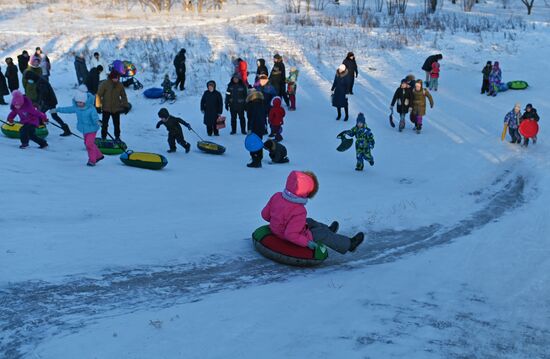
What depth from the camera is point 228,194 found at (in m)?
9.73

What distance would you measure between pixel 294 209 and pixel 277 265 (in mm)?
691

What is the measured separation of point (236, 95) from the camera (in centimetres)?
1439

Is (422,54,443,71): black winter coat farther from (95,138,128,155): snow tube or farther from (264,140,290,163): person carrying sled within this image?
(95,138,128,155): snow tube

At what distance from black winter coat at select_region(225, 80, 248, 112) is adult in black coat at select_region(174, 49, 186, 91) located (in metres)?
4.94

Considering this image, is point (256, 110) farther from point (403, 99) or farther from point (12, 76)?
point (12, 76)

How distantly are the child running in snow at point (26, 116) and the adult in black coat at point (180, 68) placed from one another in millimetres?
8199

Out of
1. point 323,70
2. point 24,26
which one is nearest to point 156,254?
point 323,70

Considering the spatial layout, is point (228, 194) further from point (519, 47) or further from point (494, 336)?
point (519, 47)

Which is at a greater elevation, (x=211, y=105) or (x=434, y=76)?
(x=434, y=76)

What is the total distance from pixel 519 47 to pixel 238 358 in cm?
2326

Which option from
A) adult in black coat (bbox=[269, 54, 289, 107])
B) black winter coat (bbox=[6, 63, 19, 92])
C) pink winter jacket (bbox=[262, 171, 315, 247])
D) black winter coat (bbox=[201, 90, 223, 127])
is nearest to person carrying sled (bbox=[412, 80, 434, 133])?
adult in black coat (bbox=[269, 54, 289, 107])

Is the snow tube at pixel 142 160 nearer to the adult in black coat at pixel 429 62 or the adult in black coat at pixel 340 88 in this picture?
the adult in black coat at pixel 340 88

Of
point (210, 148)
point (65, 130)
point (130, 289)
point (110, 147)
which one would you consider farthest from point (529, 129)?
point (130, 289)

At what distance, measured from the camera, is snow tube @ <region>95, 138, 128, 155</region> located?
1141 centimetres
